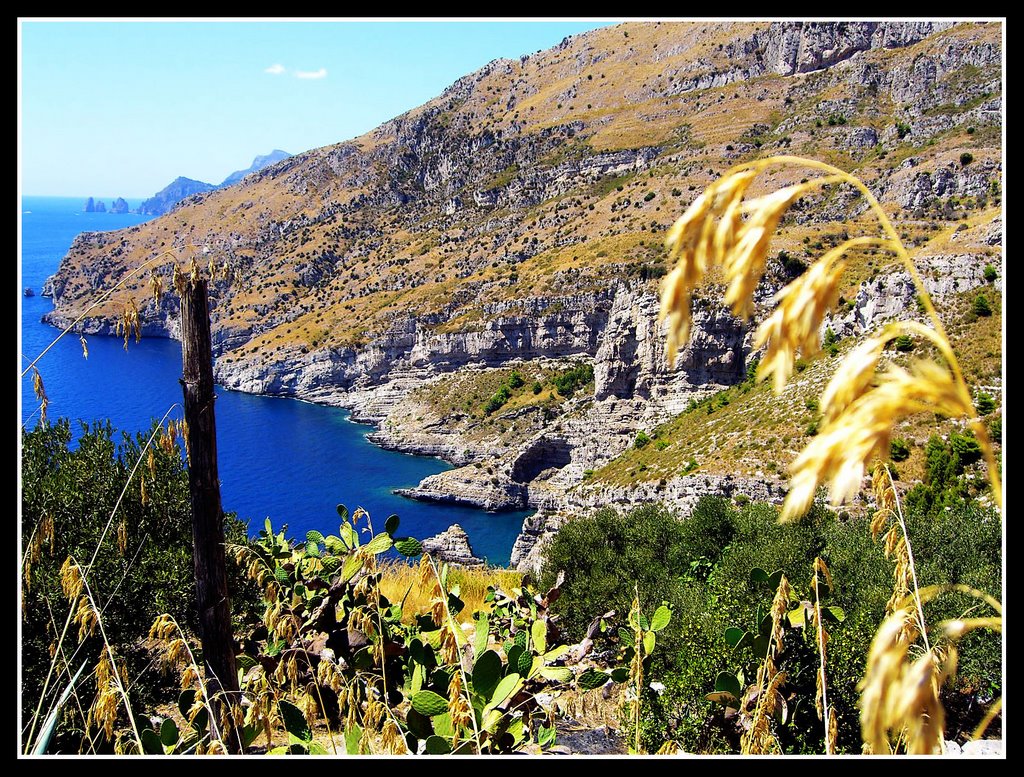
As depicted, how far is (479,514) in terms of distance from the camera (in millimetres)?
45344

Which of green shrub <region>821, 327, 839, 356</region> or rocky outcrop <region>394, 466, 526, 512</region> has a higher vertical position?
green shrub <region>821, 327, 839, 356</region>

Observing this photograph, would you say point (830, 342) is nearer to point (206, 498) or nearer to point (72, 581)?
point (206, 498)

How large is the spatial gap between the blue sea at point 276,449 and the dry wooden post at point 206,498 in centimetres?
3150

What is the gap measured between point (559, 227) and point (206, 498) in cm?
6343

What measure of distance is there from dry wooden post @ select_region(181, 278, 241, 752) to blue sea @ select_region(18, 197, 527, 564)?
3150cm

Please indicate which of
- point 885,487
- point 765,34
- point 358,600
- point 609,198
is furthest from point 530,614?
point 765,34

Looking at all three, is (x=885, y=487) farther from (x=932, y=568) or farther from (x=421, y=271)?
(x=421, y=271)

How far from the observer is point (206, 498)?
2857 mm

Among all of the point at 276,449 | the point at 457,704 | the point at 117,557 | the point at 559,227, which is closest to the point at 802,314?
the point at 457,704

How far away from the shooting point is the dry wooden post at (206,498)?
2.74 m

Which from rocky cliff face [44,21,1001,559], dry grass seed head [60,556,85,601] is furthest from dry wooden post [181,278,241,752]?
rocky cliff face [44,21,1001,559]

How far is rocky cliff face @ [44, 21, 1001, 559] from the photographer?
4244 centimetres

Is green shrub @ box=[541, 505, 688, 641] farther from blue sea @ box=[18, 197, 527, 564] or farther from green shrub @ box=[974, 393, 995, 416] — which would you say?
blue sea @ box=[18, 197, 527, 564]

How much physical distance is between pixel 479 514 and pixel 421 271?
32.8 metres
